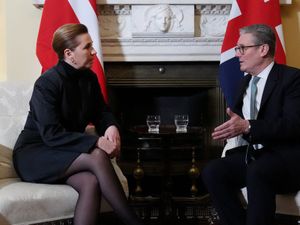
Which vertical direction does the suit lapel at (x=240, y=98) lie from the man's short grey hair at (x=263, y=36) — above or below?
below

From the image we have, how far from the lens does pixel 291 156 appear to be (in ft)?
6.17

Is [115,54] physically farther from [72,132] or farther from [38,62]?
[72,132]

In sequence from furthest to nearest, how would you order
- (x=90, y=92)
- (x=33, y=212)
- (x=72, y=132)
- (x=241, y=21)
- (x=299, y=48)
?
(x=299, y=48) < (x=241, y=21) < (x=90, y=92) < (x=72, y=132) < (x=33, y=212)

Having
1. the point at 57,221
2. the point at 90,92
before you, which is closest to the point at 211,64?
the point at 90,92

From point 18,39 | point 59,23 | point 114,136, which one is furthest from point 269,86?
point 18,39

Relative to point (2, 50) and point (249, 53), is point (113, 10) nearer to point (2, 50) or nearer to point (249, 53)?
point (2, 50)

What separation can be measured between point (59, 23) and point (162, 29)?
606 mm

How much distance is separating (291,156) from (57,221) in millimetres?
980

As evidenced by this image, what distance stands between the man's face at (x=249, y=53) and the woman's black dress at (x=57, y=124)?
68cm

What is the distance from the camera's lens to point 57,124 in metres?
1.99

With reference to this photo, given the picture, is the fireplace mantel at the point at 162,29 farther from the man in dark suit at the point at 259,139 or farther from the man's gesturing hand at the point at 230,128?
the man's gesturing hand at the point at 230,128

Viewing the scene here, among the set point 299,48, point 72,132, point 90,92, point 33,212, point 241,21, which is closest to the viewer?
point 33,212

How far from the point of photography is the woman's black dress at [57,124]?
6.45ft

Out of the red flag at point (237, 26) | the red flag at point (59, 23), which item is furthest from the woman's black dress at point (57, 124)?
the red flag at point (237, 26)
